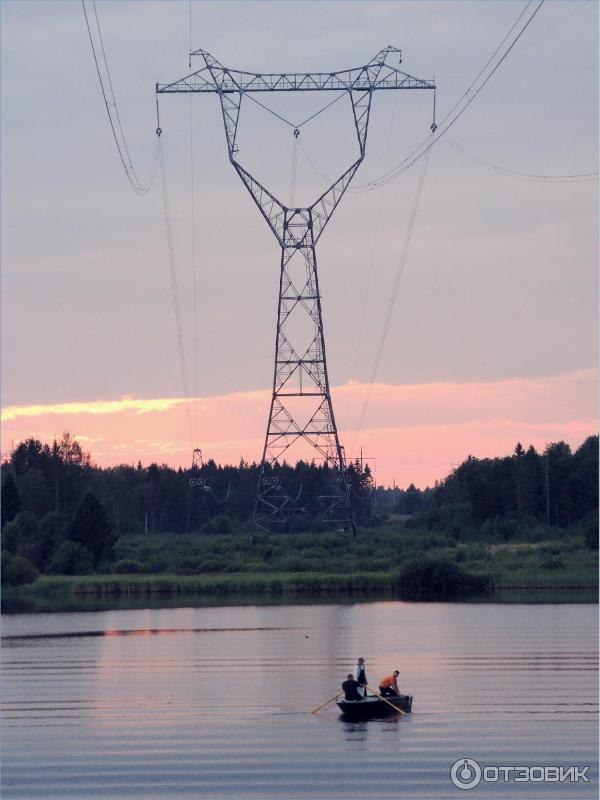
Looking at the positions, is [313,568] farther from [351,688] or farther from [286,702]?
[351,688]

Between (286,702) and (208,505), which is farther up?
(208,505)

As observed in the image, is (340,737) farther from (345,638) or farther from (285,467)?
(285,467)

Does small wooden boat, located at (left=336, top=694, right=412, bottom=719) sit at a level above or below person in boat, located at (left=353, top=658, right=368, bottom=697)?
below

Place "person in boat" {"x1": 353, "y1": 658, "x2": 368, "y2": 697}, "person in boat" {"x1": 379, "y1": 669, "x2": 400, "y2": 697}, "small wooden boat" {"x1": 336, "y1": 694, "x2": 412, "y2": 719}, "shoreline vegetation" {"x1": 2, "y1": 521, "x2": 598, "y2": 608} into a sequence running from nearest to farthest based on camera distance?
1. "person in boat" {"x1": 353, "y1": 658, "x2": 368, "y2": 697}
2. "small wooden boat" {"x1": 336, "y1": 694, "x2": 412, "y2": 719}
3. "person in boat" {"x1": 379, "y1": 669, "x2": 400, "y2": 697}
4. "shoreline vegetation" {"x1": 2, "y1": 521, "x2": 598, "y2": 608}

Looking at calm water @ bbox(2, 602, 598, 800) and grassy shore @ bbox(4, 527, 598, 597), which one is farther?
grassy shore @ bbox(4, 527, 598, 597)

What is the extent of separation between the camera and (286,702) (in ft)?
158

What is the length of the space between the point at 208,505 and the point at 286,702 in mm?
111183

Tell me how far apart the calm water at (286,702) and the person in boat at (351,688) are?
87 centimetres

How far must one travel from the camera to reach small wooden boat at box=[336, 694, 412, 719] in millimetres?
43031

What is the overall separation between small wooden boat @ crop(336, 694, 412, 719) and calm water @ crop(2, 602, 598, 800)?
0.40m

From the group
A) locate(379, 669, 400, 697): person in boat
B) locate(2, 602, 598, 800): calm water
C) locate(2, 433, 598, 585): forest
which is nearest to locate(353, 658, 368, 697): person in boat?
locate(379, 669, 400, 697): person in boat

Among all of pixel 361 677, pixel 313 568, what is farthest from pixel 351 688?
pixel 313 568

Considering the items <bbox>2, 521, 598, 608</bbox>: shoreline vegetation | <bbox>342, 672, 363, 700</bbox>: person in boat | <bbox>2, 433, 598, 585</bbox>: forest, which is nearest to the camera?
<bbox>342, 672, 363, 700</bbox>: person in boat

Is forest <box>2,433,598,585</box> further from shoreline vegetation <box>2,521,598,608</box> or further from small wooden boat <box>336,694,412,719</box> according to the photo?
small wooden boat <box>336,694,412,719</box>
